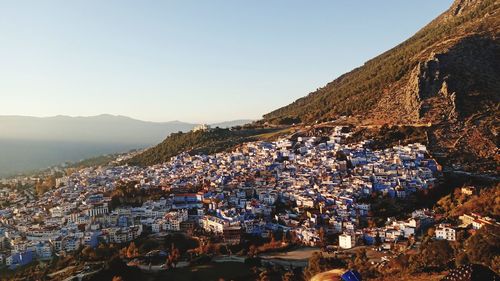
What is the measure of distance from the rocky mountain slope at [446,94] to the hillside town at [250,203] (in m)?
3.13

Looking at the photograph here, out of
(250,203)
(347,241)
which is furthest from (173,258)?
(250,203)

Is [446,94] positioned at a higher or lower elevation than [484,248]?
higher

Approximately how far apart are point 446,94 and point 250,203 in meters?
21.9

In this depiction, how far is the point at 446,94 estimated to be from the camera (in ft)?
133

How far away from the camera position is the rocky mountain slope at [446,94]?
3394 cm

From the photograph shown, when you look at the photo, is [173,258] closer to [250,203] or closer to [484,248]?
[250,203]

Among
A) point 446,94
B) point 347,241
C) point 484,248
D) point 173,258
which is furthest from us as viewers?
point 446,94

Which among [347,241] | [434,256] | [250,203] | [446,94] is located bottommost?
[347,241]

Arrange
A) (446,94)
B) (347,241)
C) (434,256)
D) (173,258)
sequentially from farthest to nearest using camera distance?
1. (446,94)
2. (347,241)
3. (173,258)
4. (434,256)

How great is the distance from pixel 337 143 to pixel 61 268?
25.7m

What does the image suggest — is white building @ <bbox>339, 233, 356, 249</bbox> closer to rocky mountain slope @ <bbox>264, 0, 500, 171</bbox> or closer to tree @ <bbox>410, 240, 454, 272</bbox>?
tree @ <bbox>410, 240, 454, 272</bbox>

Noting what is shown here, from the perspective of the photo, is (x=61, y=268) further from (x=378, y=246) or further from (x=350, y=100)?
(x=350, y=100)

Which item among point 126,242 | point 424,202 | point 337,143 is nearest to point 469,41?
point 337,143

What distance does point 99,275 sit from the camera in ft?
61.4
